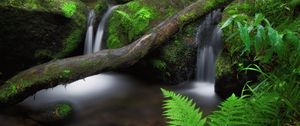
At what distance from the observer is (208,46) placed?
22.7 ft

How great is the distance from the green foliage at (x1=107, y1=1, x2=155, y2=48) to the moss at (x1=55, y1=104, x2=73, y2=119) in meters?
2.17

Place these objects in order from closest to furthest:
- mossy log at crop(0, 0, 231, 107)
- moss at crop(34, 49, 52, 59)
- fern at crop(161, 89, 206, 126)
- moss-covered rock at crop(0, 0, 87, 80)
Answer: fern at crop(161, 89, 206, 126)
mossy log at crop(0, 0, 231, 107)
moss-covered rock at crop(0, 0, 87, 80)
moss at crop(34, 49, 52, 59)

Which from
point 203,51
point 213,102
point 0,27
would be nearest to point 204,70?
point 203,51

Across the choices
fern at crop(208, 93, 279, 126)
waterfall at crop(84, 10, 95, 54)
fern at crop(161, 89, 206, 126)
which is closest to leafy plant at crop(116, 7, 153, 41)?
waterfall at crop(84, 10, 95, 54)

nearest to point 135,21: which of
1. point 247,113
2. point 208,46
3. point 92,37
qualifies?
point 92,37

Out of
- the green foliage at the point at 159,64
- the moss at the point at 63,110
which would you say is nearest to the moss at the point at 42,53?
the moss at the point at 63,110

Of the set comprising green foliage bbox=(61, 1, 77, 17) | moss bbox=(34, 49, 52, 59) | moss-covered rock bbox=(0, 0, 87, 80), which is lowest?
moss bbox=(34, 49, 52, 59)

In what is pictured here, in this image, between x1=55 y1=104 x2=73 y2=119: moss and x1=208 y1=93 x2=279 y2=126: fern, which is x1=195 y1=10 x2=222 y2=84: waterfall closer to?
x1=55 y1=104 x2=73 y2=119: moss

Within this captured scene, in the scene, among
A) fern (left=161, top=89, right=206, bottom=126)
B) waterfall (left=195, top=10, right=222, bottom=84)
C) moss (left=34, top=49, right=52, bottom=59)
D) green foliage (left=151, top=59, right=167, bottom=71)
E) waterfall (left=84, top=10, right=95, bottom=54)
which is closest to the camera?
fern (left=161, top=89, right=206, bottom=126)

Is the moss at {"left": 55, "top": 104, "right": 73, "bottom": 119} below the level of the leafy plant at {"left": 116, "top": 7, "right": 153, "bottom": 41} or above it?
below

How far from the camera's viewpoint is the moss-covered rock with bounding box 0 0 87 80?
655cm

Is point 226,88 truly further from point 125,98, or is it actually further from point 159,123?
point 125,98

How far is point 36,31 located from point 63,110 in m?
2.15

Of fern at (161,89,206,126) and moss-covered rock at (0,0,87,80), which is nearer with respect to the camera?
fern at (161,89,206,126)
